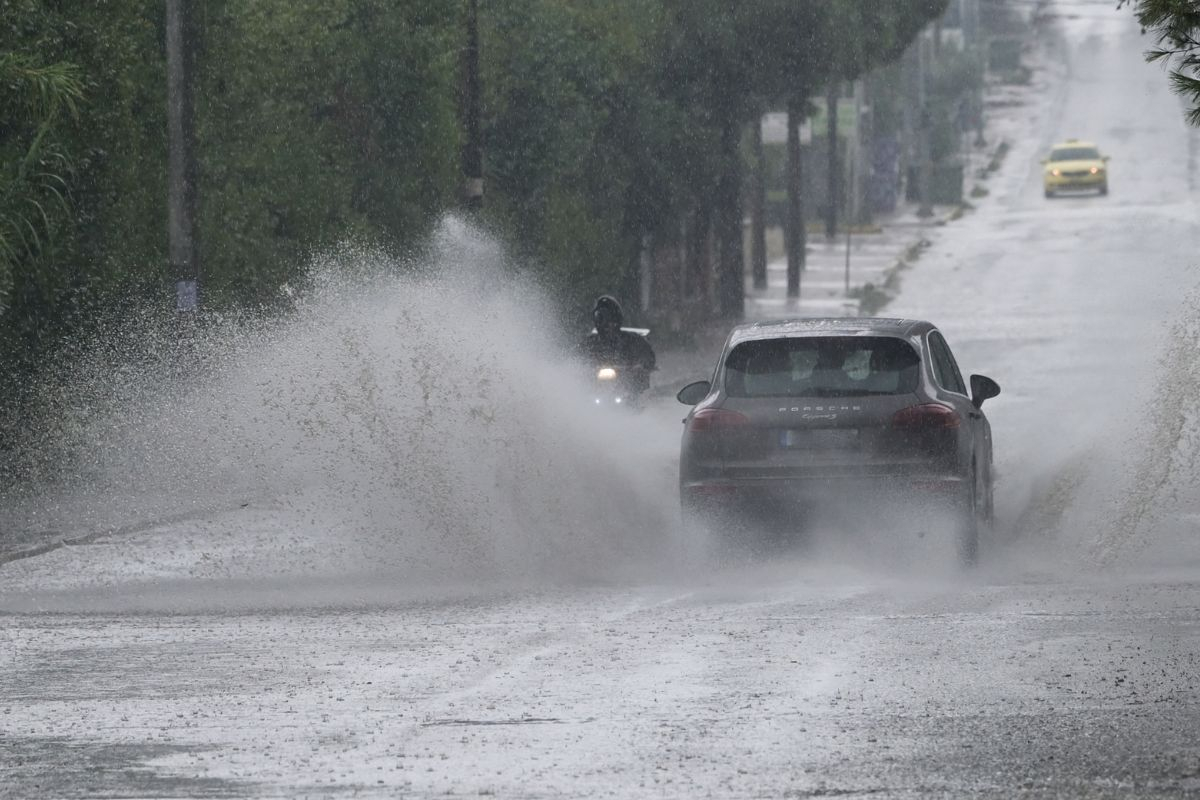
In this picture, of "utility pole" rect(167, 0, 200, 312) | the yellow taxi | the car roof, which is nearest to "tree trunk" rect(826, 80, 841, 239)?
the yellow taxi

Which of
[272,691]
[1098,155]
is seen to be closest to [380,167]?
[272,691]

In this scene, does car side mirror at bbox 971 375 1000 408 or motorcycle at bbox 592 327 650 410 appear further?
motorcycle at bbox 592 327 650 410

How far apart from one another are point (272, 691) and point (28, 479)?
1084cm

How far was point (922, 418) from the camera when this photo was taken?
44.6 ft

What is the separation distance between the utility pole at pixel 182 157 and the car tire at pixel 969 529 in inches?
Answer: 399

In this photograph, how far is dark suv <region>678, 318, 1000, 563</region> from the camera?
13.6 m

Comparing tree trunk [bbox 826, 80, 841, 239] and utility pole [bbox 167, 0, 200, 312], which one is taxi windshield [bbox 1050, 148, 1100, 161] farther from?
utility pole [bbox 167, 0, 200, 312]

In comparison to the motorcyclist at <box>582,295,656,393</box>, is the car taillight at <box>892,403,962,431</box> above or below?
above

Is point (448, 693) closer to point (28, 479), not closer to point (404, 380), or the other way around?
point (404, 380)

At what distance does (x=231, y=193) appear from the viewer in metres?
24.6

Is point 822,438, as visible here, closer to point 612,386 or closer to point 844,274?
point 612,386

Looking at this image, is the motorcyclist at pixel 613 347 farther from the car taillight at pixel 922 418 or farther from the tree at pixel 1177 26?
the tree at pixel 1177 26

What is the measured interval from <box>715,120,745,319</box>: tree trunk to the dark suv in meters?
27.2

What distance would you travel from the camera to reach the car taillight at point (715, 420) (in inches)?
541
